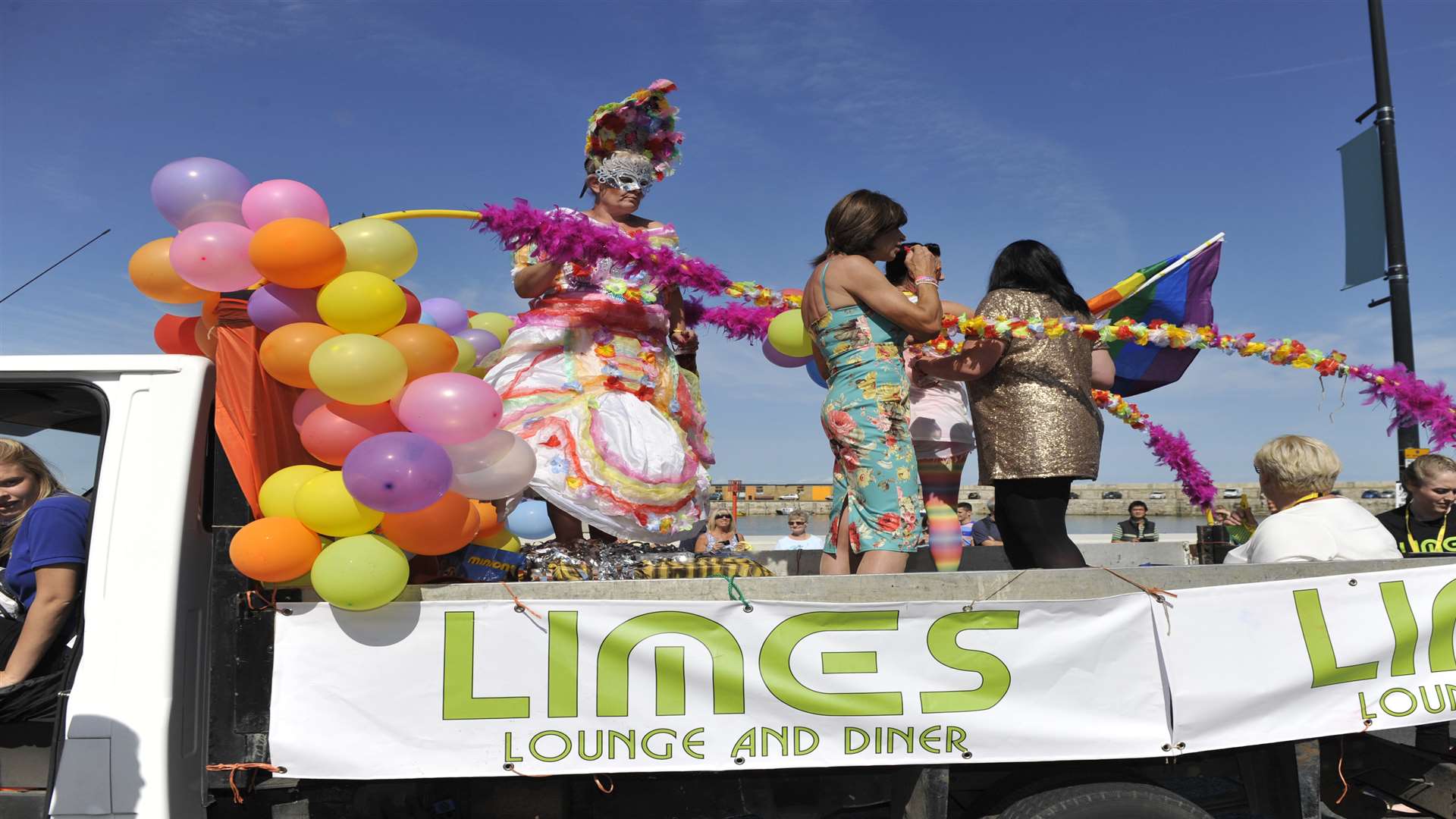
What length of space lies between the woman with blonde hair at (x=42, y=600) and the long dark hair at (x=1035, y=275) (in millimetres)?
3109

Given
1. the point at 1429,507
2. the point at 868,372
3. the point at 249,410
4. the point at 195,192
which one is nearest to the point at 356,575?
the point at 249,410

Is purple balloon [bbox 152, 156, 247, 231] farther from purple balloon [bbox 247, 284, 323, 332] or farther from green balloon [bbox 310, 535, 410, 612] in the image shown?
green balloon [bbox 310, 535, 410, 612]

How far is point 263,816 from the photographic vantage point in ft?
8.11

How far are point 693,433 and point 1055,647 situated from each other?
197 cm

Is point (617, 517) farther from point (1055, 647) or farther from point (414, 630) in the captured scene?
point (1055, 647)

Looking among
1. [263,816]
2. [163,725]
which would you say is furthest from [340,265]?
[263,816]

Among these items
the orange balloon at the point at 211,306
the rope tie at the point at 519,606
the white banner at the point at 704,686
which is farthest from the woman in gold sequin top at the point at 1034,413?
the orange balloon at the point at 211,306

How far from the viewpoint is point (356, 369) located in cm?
244

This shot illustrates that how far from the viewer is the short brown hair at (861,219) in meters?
3.46

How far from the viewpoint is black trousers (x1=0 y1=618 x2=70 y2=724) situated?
2.37 metres

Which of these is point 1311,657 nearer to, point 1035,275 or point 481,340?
point 1035,275

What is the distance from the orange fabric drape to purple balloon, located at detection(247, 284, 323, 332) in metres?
0.04

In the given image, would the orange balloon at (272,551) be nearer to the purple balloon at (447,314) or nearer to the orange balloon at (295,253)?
the orange balloon at (295,253)

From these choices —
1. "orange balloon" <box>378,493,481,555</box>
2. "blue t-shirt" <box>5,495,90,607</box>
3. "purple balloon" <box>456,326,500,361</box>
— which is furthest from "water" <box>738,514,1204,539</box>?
"blue t-shirt" <box>5,495,90,607</box>
